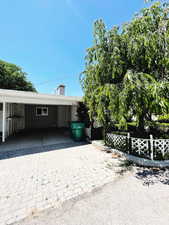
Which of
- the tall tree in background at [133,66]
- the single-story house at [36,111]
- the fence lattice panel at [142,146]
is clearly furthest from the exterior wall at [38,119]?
the fence lattice panel at [142,146]

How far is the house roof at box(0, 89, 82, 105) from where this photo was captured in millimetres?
6216

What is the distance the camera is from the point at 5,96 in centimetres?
621

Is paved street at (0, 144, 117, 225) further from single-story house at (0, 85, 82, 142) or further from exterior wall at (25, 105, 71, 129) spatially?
exterior wall at (25, 105, 71, 129)

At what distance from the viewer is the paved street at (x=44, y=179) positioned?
7.29ft

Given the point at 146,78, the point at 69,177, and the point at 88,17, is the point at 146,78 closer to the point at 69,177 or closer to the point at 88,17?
the point at 69,177

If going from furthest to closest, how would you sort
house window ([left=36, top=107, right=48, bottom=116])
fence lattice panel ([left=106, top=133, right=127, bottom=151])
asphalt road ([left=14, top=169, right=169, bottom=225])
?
1. house window ([left=36, top=107, right=48, bottom=116])
2. fence lattice panel ([left=106, top=133, right=127, bottom=151])
3. asphalt road ([left=14, top=169, right=169, bottom=225])

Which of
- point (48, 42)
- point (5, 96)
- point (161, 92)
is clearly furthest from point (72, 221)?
point (48, 42)

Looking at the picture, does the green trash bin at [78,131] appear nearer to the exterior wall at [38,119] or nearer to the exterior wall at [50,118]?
the exterior wall at [50,118]

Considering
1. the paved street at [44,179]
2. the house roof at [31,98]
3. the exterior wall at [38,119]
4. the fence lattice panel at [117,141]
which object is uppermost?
the house roof at [31,98]

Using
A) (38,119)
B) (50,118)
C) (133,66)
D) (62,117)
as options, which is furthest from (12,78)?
(133,66)

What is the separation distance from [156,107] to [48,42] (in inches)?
410

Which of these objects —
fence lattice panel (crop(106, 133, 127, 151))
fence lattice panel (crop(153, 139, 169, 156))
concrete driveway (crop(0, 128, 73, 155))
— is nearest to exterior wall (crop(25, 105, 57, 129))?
concrete driveway (crop(0, 128, 73, 155))

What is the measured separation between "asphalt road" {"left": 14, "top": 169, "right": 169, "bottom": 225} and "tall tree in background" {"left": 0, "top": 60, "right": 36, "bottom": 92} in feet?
72.3

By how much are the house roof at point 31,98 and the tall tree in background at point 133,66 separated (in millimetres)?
3155
